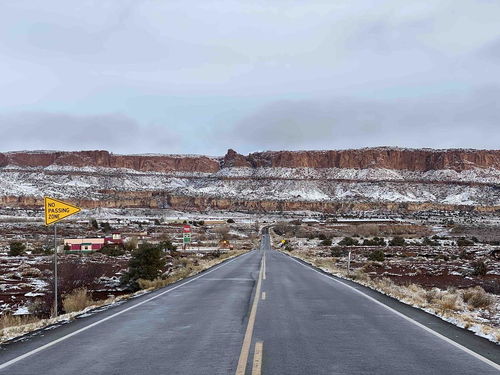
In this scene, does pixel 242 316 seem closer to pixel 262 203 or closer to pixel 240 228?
pixel 240 228

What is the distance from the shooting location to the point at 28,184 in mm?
163750

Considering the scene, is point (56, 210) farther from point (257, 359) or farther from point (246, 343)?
point (257, 359)

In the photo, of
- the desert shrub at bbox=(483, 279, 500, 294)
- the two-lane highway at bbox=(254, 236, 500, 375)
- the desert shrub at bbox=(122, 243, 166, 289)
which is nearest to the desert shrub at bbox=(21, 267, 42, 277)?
the desert shrub at bbox=(122, 243, 166, 289)

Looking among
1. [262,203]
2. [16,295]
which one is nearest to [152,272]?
[16,295]

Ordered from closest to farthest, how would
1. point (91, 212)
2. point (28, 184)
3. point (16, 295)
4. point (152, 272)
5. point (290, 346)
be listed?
point (290, 346) → point (16, 295) → point (152, 272) → point (91, 212) → point (28, 184)

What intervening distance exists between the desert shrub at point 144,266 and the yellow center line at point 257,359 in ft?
74.2

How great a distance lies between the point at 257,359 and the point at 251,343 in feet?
4.05

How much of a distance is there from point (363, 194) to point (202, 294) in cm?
16865

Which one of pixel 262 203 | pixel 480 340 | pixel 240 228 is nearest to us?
pixel 480 340

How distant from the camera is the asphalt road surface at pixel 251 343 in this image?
715 cm

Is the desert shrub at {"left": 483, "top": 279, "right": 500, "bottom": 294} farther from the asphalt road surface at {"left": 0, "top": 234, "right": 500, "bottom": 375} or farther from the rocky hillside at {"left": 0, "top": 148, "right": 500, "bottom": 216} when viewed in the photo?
the rocky hillside at {"left": 0, "top": 148, "right": 500, "bottom": 216}

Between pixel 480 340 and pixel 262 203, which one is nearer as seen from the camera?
pixel 480 340

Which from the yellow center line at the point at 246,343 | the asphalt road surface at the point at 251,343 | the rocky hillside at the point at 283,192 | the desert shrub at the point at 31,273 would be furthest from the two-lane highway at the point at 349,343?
the rocky hillside at the point at 283,192

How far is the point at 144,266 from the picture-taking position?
3100 cm
